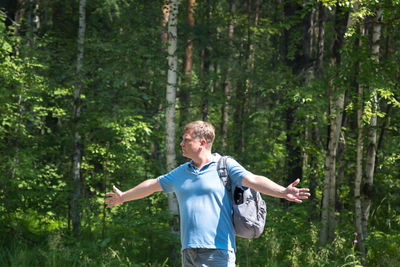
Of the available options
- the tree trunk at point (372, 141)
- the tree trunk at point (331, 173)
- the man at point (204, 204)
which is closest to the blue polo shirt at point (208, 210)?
the man at point (204, 204)

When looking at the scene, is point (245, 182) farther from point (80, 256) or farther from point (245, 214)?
point (80, 256)

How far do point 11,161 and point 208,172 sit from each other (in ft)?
18.9

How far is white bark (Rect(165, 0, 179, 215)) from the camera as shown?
8.37 m

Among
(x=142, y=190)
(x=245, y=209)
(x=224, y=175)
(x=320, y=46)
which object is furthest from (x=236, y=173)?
(x=320, y=46)

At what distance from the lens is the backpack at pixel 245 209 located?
A: 3.16m

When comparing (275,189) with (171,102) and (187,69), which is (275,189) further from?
(187,69)

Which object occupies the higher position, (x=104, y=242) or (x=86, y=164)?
(x=86, y=164)

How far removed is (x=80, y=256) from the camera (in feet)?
23.7

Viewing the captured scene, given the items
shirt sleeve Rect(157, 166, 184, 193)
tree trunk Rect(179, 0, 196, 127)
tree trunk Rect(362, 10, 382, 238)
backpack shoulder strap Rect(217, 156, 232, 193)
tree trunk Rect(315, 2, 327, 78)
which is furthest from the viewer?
tree trunk Rect(179, 0, 196, 127)

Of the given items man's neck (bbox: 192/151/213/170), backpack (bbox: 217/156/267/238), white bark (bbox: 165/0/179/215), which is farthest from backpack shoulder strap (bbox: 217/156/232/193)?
white bark (bbox: 165/0/179/215)

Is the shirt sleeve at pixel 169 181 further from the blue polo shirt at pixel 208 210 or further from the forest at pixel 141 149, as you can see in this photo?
the forest at pixel 141 149

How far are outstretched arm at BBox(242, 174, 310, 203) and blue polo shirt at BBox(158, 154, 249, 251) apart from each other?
12 cm

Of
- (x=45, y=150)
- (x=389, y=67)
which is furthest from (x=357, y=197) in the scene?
(x=45, y=150)

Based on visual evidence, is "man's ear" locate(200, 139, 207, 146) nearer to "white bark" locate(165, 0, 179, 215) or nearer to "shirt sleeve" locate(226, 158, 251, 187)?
"shirt sleeve" locate(226, 158, 251, 187)
